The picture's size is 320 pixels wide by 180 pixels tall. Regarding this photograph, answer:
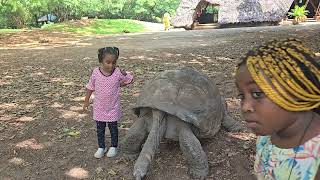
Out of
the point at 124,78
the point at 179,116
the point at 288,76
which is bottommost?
the point at 179,116

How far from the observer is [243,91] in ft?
5.16

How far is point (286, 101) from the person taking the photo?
57.5 inches

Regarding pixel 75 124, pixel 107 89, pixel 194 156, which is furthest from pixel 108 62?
pixel 75 124

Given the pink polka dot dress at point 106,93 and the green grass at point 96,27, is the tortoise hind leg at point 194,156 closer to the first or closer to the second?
the pink polka dot dress at point 106,93

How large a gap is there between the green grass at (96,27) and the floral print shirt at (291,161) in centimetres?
2026

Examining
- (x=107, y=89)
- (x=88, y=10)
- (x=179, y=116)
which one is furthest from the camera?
(x=88, y=10)

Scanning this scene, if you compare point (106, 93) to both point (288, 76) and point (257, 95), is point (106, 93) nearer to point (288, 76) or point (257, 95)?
point (257, 95)

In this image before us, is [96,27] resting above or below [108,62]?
below

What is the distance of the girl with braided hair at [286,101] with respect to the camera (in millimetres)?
1456

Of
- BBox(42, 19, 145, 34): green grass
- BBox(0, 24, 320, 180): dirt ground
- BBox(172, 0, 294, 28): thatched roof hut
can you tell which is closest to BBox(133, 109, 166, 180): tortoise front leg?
BBox(0, 24, 320, 180): dirt ground

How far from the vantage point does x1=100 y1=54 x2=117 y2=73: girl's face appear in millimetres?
3930

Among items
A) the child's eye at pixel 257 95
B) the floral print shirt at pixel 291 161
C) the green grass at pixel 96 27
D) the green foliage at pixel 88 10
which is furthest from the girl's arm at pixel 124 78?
the green foliage at pixel 88 10

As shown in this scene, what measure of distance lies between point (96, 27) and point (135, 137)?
21065 millimetres

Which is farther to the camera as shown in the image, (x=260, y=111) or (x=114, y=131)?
(x=114, y=131)
